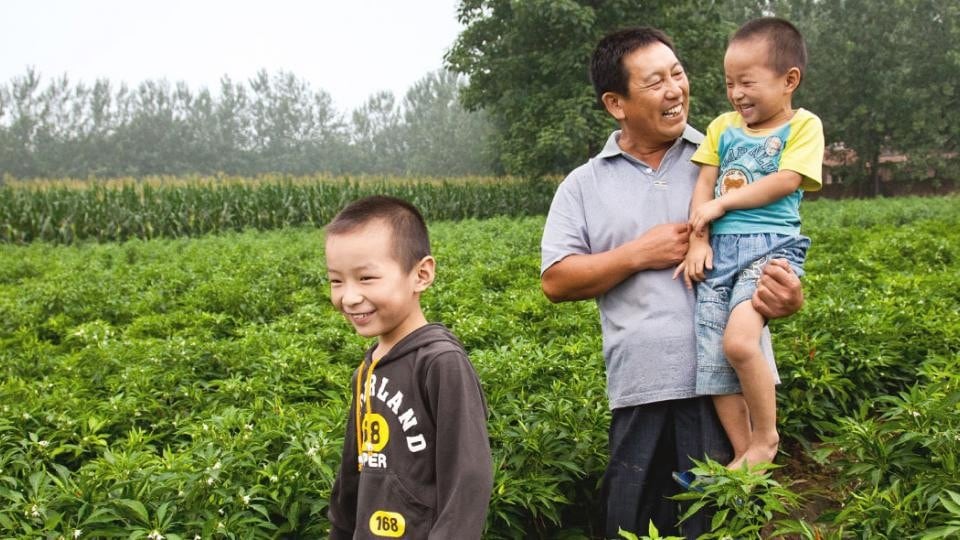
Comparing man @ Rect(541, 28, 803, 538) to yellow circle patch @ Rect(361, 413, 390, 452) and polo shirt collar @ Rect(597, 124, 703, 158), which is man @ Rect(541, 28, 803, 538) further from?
yellow circle patch @ Rect(361, 413, 390, 452)

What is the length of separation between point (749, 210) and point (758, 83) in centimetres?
34

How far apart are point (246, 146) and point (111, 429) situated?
82572 millimetres

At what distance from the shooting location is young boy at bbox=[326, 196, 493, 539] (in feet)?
5.68

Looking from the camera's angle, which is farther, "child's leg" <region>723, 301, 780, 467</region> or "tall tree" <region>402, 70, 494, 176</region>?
"tall tree" <region>402, 70, 494, 176</region>

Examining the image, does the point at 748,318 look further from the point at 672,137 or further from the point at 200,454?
the point at 200,454

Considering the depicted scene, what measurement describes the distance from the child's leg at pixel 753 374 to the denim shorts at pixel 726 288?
1.6 inches

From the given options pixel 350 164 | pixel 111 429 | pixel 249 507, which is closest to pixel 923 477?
pixel 249 507

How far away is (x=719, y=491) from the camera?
1.99 meters

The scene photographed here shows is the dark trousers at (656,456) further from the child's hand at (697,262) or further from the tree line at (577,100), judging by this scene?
the tree line at (577,100)

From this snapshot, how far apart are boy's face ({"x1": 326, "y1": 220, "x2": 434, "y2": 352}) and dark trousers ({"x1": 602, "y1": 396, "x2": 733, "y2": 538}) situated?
0.80 metres

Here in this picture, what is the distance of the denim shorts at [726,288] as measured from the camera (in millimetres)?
2072

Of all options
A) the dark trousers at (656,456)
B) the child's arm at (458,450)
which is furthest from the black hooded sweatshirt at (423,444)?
the dark trousers at (656,456)

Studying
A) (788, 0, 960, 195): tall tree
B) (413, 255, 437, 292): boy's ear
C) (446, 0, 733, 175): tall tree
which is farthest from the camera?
(788, 0, 960, 195): tall tree

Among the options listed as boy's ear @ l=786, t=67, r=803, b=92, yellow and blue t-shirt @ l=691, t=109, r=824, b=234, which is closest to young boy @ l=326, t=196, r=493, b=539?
yellow and blue t-shirt @ l=691, t=109, r=824, b=234
